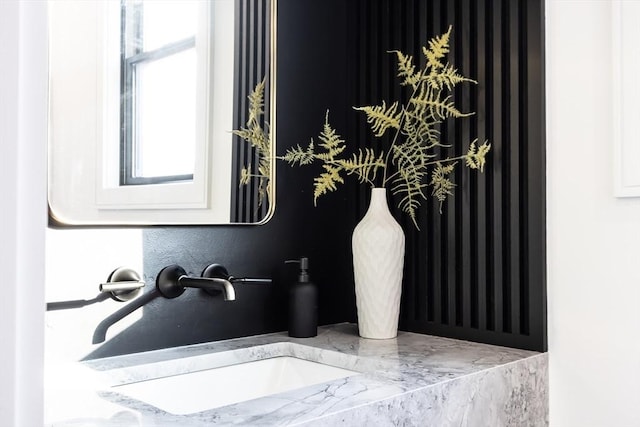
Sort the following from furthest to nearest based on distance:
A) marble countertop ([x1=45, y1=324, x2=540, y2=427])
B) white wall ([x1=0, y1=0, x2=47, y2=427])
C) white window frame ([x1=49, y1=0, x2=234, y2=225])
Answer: white window frame ([x1=49, y1=0, x2=234, y2=225]) → marble countertop ([x1=45, y1=324, x2=540, y2=427]) → white wall ([x1=0, y1=0, x2=47, y2=427])

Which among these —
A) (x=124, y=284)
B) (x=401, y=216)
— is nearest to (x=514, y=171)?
(x=401, y=216)

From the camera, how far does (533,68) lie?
135 centimetres

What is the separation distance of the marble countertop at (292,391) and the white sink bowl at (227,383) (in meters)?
0.02

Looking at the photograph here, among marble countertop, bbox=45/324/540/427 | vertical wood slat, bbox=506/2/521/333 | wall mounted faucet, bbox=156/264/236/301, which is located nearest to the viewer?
marble countertop, bbox=45/324/540/427

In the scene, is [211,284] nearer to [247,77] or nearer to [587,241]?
[247,77]

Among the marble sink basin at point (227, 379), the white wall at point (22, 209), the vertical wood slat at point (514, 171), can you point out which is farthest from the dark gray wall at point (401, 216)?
the white wall at point (22, 209)

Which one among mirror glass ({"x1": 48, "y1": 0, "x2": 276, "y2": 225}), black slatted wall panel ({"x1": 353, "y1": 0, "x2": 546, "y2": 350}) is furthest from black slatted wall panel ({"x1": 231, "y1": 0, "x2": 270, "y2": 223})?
black slatted wall panel ({"x1": 353, "y1": 0, "x2": 546, "y2": 350})

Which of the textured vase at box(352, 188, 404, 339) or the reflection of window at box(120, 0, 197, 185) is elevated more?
the reflection of window at box(120, 0, 197, 185)

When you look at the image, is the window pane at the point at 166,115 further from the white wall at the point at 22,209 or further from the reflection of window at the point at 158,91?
the white wall at the point at 22,209

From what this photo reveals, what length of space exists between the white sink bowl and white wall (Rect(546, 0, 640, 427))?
1.60 ft

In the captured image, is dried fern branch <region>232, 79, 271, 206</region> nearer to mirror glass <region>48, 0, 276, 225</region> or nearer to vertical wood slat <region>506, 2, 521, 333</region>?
mirror glass <region>48, 0, 276, 225</region>

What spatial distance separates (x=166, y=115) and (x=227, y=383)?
58 cm

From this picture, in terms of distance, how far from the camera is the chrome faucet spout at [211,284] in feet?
3.97

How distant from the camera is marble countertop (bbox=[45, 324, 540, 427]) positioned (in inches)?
33.4
